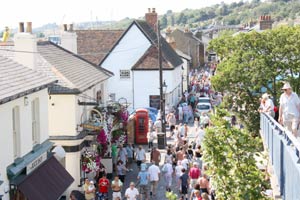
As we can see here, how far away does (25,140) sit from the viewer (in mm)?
17812

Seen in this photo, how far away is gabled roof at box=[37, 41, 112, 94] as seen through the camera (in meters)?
23.7

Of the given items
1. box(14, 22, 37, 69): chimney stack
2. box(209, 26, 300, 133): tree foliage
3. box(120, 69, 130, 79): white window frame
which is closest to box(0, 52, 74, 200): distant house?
box(14, 22, 37, 69): chimney stack

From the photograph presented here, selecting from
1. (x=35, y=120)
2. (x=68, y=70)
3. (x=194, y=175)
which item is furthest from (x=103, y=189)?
(x=68, y=70)

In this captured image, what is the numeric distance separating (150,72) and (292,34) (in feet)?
57.5

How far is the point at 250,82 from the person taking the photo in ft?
101

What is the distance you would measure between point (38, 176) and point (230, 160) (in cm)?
937

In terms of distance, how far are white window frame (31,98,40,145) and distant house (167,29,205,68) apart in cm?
6913

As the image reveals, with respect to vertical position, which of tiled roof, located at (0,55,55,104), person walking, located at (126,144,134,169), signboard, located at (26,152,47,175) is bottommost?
person walking, located at (126,144,134,169)

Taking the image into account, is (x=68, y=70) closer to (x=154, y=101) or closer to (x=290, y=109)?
(x=290, y=109)

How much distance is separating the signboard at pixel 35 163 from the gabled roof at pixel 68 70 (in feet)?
14.1

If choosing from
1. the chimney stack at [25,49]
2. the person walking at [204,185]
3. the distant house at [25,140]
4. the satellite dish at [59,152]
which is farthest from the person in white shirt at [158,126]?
the person walking at [204,185]

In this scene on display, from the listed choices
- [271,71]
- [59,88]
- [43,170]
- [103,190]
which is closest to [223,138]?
[43,170]

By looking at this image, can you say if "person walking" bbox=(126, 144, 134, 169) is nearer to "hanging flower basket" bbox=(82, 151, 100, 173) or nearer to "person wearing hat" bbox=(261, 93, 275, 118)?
"hanging flower basket" bbox=(82, 151, 100, 173)

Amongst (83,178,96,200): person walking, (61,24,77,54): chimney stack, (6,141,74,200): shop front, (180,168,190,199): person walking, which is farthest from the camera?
(61,24,77,54): chimney stack
